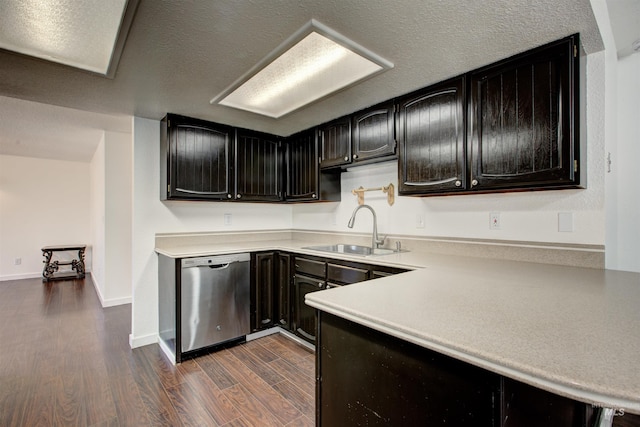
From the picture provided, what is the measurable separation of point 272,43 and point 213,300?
204 centimetres

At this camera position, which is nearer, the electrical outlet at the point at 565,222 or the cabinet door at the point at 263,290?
A: the electrical outlet at the point at 565,222

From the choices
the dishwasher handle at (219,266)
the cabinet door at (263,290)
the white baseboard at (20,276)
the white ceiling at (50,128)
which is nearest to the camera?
the dishwasher handle at (219,266)

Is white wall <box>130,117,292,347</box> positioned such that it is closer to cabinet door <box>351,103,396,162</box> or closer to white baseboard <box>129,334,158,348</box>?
white baseboard <box>129,334,158,348</box>

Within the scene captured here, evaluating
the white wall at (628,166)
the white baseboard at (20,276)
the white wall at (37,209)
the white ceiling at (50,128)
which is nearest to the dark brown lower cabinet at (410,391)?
the white wall at (628,166)

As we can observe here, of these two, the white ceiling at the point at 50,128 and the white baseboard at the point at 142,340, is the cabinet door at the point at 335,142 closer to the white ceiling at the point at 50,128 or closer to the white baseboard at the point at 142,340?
the white ceiling at the point at 50,128

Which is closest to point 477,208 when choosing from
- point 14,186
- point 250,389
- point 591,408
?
point 591,408

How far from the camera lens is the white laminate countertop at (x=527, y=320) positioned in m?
0.61

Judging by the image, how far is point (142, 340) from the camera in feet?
9.43

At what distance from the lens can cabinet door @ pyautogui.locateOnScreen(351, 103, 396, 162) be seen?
7.91 feet

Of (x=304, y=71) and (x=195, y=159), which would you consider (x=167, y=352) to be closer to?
(x=195, y=159)

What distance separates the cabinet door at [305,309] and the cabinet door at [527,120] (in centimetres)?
149

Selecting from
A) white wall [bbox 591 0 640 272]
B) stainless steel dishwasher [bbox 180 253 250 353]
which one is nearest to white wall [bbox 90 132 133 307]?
stainless steel dishwasher [bbox 180 253 250 353]

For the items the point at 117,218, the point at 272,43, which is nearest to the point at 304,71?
the point at 272,43

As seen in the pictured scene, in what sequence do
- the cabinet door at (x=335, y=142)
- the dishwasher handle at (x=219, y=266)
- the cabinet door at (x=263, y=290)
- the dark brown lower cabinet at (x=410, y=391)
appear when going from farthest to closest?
1. the cabinet door at (x=263, y=290)
2. the cabinet door at (x=335, y=142)
3. the dishwasher handle at (x=219, y=266)
4. the dark brown lower cabinet at (x=410, y=391)
